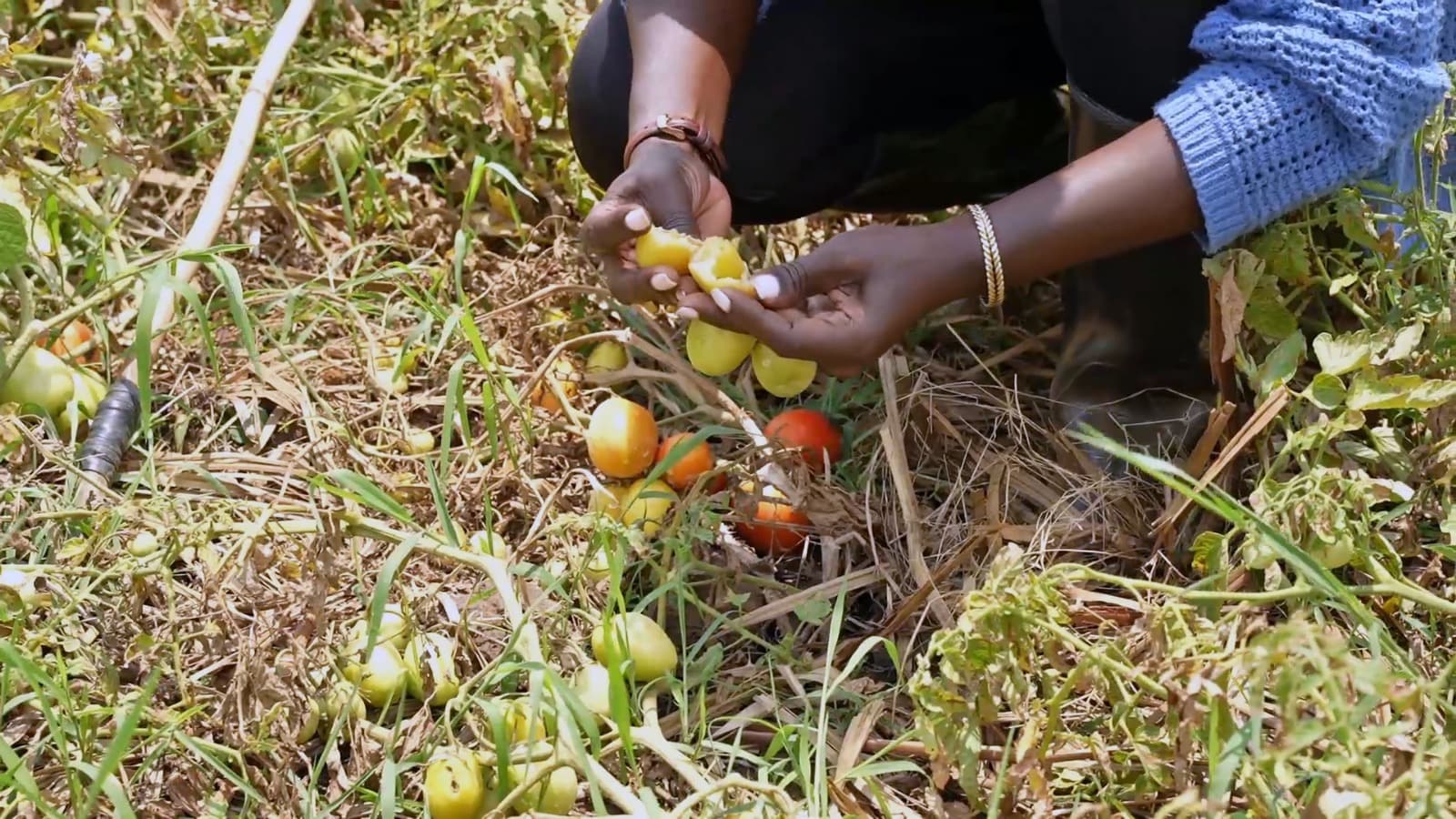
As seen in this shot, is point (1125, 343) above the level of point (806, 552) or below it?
above

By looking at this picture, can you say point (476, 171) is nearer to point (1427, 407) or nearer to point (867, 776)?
point (867, 776)

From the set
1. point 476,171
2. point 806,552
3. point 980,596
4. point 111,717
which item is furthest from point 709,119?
point 111,717

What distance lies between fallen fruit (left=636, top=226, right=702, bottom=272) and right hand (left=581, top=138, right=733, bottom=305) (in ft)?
0.04

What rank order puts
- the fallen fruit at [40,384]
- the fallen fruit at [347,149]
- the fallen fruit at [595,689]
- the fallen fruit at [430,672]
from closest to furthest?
the fallen fruit at [595,689] < the fallen fruit at [430,672] < the fallen fruit at [40,384] < the fallen fruit at [347,149]

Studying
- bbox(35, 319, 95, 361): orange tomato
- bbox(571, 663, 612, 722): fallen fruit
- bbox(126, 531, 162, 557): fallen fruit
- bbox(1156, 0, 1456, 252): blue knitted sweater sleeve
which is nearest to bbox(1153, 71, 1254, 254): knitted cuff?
bbox(1156, 0, 1456, 252): blue knitted sweater sleeve

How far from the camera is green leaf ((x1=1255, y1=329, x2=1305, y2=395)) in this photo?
1.60 m

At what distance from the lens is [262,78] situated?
2451mm

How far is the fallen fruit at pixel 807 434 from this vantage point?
2000 millimetres

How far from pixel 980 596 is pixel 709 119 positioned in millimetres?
908

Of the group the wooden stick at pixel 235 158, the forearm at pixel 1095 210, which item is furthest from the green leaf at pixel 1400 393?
the wooden stick at pixel 235 158

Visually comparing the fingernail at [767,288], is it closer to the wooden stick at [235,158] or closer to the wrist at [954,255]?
the wrist at [954,255]

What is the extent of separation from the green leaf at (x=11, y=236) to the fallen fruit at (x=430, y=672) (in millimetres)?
722

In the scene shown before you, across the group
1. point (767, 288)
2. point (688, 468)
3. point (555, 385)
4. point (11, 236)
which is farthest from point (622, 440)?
point (11, 236)

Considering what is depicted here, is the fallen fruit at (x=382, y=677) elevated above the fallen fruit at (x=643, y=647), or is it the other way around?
the fallen fruit at (x=643, y=647)
